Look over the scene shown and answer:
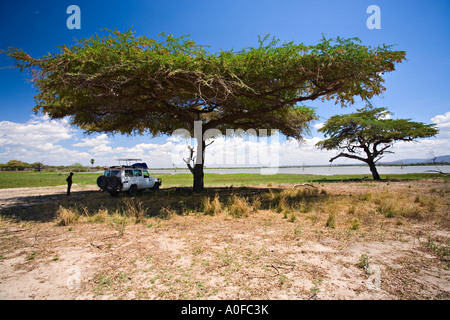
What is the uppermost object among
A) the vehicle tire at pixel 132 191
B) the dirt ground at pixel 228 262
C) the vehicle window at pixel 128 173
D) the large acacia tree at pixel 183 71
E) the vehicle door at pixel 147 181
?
the large acacia tree at pixel 183 71

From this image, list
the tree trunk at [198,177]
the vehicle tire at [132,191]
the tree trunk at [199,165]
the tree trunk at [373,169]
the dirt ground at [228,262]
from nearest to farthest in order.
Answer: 1. the dirt ground at [228,262]
2. the vehicle tire at [132,191]
3. the tree trunk at [199,165]
4. the tree trunk at [198,177]
5. the tree trunk at [373,169]

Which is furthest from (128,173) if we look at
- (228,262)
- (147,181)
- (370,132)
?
(370,132)

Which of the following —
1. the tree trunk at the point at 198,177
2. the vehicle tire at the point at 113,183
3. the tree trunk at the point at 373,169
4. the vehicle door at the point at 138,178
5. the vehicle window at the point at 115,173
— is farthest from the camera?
the tree trunk at the point at 373,169

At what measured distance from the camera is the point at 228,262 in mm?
4840

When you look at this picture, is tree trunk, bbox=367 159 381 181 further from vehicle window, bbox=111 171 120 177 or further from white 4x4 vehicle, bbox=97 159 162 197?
vehicle window, bbox=111 171 120 177

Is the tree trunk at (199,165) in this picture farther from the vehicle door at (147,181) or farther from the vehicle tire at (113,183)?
the vehicle tire at (113,183)

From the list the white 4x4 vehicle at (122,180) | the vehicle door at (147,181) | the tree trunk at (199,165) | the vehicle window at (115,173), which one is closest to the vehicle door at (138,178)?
the white 4x4 vehicle at (122,180)

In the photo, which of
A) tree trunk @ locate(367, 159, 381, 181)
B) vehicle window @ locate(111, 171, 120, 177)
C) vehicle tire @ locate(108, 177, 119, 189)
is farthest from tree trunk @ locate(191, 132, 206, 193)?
tree trunk @ locate(367, 159, 381, 181)

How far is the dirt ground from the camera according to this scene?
3.74 metres

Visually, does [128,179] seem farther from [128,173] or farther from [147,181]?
[147,181]

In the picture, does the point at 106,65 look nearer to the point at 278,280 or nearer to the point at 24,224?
the point at 24,224

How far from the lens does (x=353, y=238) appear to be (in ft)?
21.3

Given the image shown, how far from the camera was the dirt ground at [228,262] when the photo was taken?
3.74 meters
